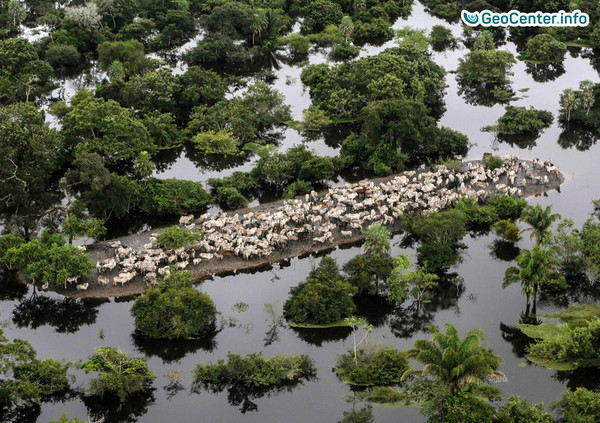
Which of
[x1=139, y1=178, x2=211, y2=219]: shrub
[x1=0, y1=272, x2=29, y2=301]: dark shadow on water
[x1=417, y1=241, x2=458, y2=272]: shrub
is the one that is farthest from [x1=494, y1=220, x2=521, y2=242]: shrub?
[x1=0, y1=272, x2=29, y2=301]: dark shadow on water

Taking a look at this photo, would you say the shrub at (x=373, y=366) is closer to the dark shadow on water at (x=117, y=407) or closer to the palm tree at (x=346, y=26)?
the dark shadow on water at (x=117, y=407)

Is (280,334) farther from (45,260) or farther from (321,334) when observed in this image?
(45,260)

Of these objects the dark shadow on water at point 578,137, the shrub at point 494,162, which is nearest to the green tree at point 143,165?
the shrub at point 494,162

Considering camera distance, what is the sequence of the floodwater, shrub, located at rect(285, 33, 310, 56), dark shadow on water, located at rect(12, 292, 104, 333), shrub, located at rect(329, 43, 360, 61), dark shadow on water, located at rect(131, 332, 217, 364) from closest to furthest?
the floodwater → dark shadow on water, located at rect(131, 332, 217, 364) → dark shadow on water, located at rect(12, 292, 104, 333) → shrub, located at rect(329, 43, 360, 61) → shrub, located at rect(285, 33, 310, 56)

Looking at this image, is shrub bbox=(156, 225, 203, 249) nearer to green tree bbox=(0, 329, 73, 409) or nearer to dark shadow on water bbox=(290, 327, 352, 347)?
dark shadow on water bbox=(290, 327, 352, 347)

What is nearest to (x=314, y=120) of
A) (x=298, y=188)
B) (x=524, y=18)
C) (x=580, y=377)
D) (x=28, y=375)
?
(x=298, y=188)

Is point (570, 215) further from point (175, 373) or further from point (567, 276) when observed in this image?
point (175, 373)

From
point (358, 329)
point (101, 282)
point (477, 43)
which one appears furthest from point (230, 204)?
point (477, 43)
